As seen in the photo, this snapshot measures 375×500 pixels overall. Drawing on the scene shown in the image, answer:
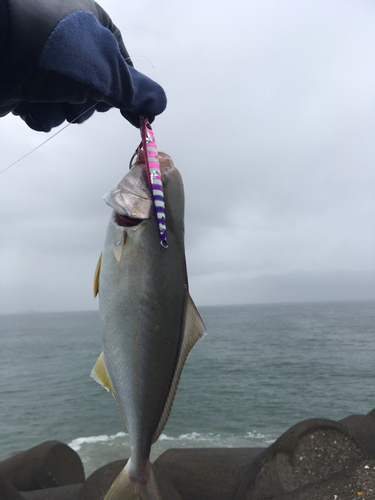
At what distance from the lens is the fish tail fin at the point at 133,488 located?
236 cm

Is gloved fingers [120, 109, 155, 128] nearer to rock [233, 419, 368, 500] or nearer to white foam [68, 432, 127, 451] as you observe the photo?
rock [233, 419, 368, 500]

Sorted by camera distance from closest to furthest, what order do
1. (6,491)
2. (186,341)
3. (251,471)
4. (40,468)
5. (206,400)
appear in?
(186,341), (6,491), (251,471), (40,468), (206,400)

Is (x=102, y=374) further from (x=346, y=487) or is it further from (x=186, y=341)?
(x=346, y=487)

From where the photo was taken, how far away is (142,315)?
2314 mm

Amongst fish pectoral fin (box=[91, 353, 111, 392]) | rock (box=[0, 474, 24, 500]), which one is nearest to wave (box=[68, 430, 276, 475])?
rock (box=[0, 474, 24, 500])

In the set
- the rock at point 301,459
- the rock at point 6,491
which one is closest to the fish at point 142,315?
the rock at point 6,491

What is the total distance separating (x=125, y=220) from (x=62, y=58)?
109 cm

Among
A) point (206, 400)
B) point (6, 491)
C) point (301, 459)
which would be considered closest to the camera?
point (6, 491)

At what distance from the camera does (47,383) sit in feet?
95.6

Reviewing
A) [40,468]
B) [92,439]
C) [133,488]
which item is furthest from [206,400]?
[133,488]

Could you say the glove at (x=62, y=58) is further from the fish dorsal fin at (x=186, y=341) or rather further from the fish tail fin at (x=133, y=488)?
the fish tail fin at (x=133, y=488)

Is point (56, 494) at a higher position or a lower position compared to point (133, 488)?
lower

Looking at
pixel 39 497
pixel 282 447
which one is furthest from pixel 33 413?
pixel 282 447

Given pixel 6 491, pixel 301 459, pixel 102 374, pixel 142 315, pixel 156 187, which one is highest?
pixel 156 187
